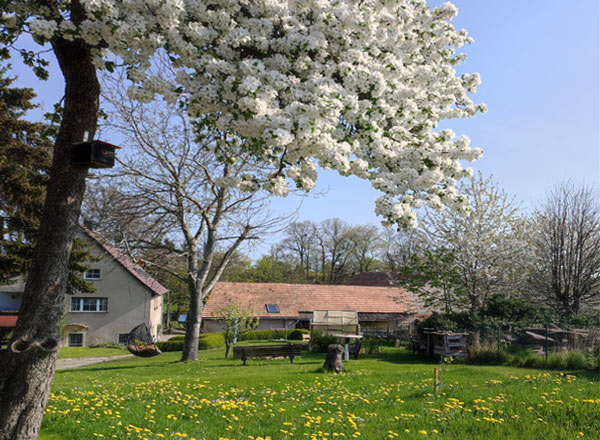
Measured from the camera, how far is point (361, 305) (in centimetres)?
4041

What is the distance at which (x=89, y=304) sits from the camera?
35062 mm

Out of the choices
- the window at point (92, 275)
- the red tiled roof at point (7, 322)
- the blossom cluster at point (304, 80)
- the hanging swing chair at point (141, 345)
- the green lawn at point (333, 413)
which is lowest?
the hanging swing chair at point (141, 345)

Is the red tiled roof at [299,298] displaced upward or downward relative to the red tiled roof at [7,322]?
upward

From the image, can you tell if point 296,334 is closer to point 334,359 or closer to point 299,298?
point 299,298

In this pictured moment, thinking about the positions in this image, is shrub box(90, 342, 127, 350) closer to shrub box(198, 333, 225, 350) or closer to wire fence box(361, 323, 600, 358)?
shrub box(198, 333, 225, 350)

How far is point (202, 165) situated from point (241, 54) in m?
12.9

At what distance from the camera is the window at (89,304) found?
34.8 meters

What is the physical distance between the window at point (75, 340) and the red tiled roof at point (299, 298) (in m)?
9.63

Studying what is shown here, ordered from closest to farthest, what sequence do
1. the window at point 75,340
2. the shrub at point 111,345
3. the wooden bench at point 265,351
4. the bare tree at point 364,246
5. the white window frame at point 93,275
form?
the wooden bench at point 265,351
the shrub at point 111,345
the window at point 75,340
the white window frame at point 93,275
the bare tree at point 364,246

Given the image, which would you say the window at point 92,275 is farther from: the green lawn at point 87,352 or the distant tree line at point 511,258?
the distant tree line at point 511,258

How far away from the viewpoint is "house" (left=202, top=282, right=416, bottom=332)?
38844 mm

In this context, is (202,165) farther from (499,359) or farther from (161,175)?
(499,359)

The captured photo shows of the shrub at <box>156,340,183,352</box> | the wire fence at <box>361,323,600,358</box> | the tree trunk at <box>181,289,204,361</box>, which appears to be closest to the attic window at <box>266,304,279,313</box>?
the shrub at <box>156,340,183,352</box>

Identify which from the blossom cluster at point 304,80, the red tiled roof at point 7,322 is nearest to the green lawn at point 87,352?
the red tiled roof at point 7,322
